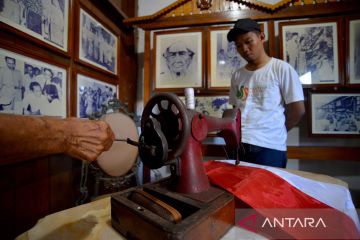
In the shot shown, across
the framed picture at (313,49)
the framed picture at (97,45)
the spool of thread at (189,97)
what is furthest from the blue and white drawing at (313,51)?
the framed picture at (97,45)

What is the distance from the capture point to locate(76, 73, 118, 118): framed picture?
1.47 m

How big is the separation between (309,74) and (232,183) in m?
1.52

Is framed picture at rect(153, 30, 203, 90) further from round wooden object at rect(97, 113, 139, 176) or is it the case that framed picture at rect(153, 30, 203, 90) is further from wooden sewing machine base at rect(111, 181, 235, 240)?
wooden sewing machine base at rect(111, 181, 235, 240)

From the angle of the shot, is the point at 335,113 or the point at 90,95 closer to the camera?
the point at 90,95

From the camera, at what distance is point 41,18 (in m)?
1.13

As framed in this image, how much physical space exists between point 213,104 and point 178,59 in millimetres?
550

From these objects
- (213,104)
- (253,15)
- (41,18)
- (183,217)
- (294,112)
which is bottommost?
(183,217)

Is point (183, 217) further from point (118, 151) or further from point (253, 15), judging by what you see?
point (253, 15)

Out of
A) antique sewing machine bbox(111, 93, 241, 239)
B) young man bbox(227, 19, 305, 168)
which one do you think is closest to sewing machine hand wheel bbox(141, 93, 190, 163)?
antique sewing machine bbox(111, 93, 241, 239)

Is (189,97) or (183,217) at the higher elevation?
(189,97)

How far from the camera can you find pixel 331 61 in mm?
1702

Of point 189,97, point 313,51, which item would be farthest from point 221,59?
point 189,97

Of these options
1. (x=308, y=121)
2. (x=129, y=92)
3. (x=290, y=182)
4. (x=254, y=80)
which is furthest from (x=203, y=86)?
(x=290, y=182)

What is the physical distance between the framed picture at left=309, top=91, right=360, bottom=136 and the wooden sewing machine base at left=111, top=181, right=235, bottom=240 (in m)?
1.52
